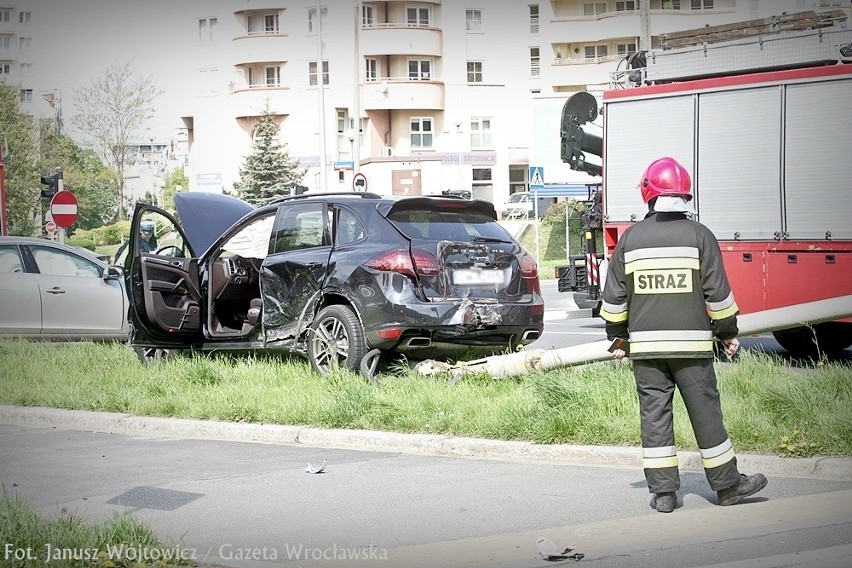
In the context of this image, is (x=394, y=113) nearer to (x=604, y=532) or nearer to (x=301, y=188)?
(x=301, y=188)

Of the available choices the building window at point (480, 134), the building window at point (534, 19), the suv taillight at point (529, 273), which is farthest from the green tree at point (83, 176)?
the suv taillight at point (529, 273)

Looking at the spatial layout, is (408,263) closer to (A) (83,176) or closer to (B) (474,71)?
(A) (83,176)

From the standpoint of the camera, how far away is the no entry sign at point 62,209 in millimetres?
24719

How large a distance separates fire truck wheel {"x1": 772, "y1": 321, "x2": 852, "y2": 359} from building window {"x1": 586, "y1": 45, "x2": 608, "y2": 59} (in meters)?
59.8

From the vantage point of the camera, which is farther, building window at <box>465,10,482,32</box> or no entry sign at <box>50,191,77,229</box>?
building window at <box>465,10,482,32</box>

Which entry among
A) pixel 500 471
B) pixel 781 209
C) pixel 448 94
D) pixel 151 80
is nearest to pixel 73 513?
pixel 500 471

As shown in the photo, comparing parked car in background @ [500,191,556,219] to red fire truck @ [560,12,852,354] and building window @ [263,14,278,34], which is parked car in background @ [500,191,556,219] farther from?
red fire truck @ [560,12,852,354]

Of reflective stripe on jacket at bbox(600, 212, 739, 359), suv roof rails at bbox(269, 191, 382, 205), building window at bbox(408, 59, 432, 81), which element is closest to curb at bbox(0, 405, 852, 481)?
reflective stripe on jacket at bbox(600, 212, 739, 359)

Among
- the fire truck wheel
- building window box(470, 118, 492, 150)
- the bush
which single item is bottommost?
the bush

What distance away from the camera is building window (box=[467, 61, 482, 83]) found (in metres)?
72.4

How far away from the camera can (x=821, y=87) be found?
13680mm

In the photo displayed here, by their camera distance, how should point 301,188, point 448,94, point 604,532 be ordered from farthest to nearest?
point 448,94 → point 301,188 → point 604,532

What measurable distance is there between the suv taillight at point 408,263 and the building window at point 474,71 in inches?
2463

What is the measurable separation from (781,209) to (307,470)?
25.6 ft
